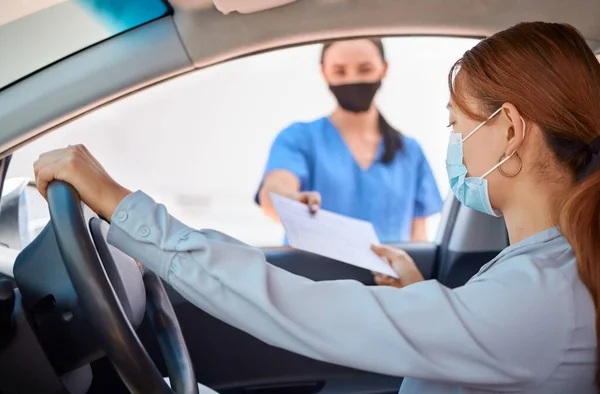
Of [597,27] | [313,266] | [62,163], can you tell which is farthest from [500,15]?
[62,163]

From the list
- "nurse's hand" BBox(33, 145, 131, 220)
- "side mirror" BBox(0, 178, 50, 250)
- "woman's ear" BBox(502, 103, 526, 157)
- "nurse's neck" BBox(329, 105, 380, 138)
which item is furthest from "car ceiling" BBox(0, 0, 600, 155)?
"nurse's neck" BBox(329, 105, 380, 138)

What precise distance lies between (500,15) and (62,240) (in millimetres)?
1096

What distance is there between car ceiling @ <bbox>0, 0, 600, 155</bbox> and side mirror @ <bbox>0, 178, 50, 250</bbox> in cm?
18

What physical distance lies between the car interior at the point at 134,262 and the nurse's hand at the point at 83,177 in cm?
2

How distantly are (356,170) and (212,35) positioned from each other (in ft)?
3.39

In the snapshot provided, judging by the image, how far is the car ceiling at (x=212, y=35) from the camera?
1379 mm

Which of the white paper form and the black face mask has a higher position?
the black face mask

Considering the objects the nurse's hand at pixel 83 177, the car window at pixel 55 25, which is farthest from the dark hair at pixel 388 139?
the nurse's hand at pixel 83 177

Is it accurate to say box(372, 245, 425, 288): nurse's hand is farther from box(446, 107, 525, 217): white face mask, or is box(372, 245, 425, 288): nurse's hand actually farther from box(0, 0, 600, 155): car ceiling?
box(446, 107, 525, 217): white face mask

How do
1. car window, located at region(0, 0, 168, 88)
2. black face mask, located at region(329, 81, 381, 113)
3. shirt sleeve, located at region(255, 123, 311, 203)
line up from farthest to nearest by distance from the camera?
black face mask, located at region(329, 81, 381, 113) < shirt sleeve, located at region(255, 123, 311, 203) < car window, located at region(0, 0, 168, 88)

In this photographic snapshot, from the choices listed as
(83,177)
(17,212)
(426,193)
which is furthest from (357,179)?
(83,177)

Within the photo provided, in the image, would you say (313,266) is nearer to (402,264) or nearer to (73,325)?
(402,264)

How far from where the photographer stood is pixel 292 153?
240cm

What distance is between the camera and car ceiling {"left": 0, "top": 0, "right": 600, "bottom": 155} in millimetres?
1379
